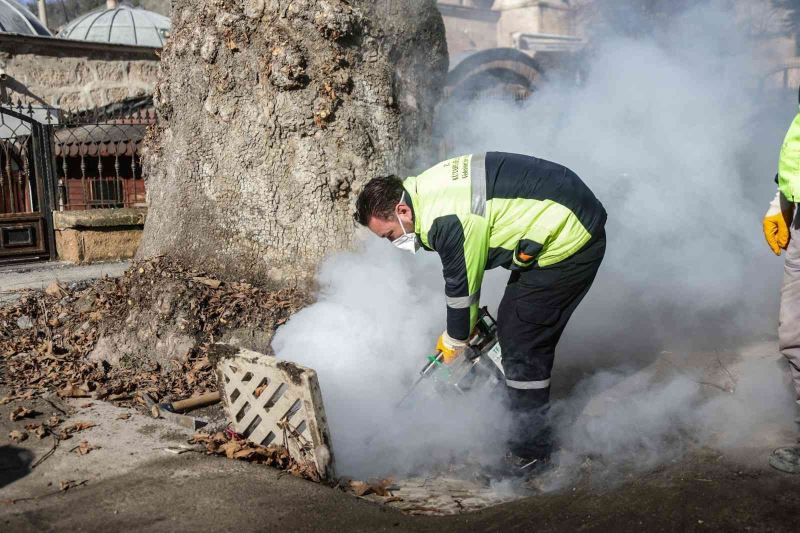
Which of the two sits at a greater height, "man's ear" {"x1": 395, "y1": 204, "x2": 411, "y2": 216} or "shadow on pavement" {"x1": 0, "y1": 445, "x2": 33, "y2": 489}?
"man's ear" {"x1": 395, "y1": 204, "x2": 411, "y2": 216}

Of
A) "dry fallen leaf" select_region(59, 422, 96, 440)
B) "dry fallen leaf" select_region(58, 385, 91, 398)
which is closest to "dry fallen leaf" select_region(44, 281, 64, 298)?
"dry fallen leaf" select_region(58, 385, 91, 398)

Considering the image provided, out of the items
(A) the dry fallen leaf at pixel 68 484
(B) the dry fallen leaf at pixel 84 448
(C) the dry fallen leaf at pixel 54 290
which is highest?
(C) the dry fallen leaf at pixel 54 290

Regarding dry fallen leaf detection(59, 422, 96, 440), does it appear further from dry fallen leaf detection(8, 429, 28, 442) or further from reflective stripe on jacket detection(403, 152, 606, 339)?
reflective stripe on jacket detection(403, 152, 606, 339)

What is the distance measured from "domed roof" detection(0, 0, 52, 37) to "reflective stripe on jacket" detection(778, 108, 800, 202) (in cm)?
1918

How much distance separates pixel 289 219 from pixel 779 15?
11.9 meters

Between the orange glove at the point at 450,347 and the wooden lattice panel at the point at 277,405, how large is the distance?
28.1 inches

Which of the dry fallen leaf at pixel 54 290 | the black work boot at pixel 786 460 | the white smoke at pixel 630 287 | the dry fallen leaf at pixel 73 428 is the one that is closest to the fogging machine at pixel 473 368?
the white smoke at pixel 630 287

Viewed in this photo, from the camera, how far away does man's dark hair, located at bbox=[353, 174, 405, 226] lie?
150 inches

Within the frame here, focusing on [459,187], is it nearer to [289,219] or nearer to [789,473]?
[789,473]

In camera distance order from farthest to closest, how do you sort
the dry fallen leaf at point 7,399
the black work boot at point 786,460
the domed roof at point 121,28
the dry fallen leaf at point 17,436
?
1. the domed roof at point 121,28
2. the dry fallen leaf at point 7,399
3. the dry fallen leaf at point 17,436
4. the black work boot at point 786,460

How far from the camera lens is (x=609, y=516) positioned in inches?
131

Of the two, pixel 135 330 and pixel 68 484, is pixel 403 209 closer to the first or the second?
pixel 68 484

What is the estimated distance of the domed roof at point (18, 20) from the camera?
18.8 meters

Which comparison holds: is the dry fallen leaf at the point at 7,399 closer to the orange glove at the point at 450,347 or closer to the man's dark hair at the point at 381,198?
the man's dark hair at the point at 381,198
